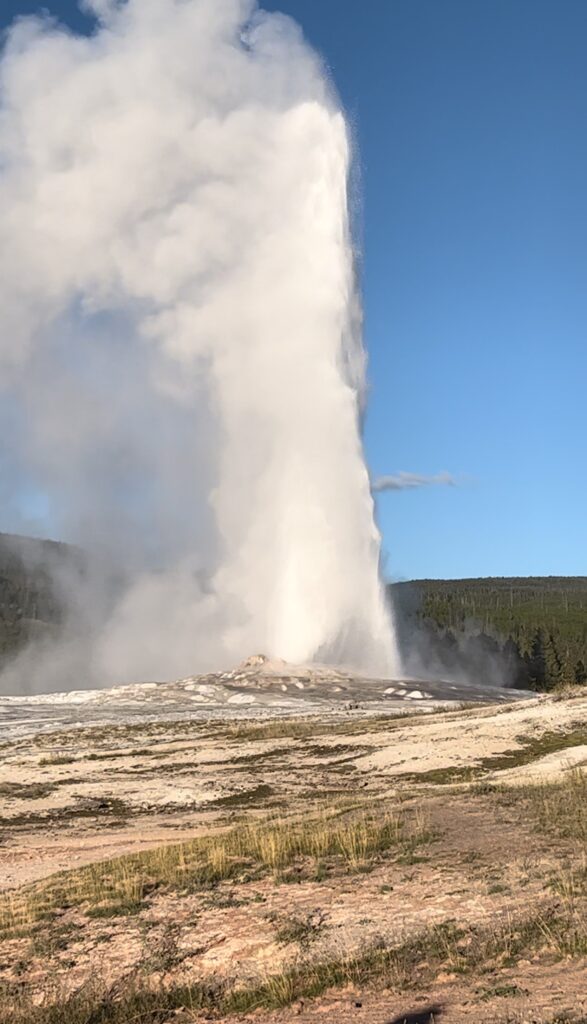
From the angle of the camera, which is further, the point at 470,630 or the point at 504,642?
the point at 470,630

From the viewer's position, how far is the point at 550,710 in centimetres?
3234

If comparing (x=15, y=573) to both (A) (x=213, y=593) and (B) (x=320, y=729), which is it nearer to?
(A) (x=213, y=593)

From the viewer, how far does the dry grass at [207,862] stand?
11.2 metres

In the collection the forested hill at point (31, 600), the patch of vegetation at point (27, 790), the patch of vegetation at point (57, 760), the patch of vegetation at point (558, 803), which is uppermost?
the forested hill at point (31, 600)

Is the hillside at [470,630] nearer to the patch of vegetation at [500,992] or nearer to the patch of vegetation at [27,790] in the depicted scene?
the patch of vegetation at [27,790]

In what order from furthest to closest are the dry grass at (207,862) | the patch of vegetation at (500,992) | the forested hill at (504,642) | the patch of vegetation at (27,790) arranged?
the forested hill at (504,642), the patch of vegetation at (27,790), the dry grass at (207,862), the patch of vegetation at (500,992)

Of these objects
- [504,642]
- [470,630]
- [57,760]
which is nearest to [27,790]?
[57,760]

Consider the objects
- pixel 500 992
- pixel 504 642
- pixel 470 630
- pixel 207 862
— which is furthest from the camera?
pixel 470 630

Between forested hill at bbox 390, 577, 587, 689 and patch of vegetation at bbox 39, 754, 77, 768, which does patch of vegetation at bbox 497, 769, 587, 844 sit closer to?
patch of vegetation at bbox 39, 754, 77, 768

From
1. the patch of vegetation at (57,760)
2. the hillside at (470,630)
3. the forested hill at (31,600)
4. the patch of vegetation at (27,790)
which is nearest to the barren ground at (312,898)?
the patch of vegetation at (27,790)

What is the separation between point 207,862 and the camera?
12.5m

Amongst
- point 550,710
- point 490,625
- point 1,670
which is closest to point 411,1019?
point 550,710

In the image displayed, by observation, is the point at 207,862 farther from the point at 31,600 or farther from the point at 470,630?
the point at 31,600

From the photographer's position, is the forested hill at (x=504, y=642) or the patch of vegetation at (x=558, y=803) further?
the forested hill at (x=504, y=642)
